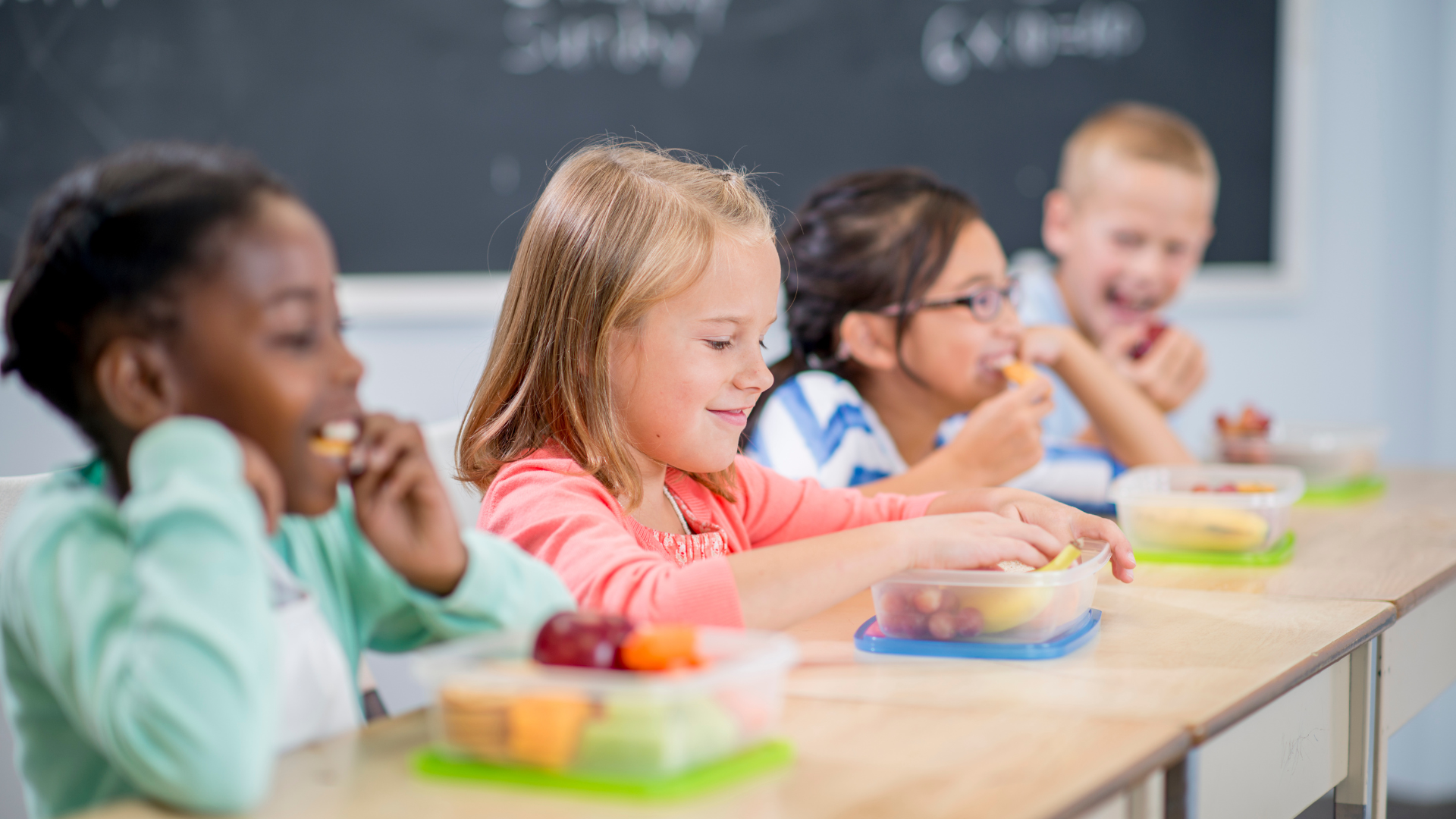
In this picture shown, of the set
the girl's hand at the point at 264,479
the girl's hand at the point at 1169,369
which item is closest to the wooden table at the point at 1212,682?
the girl's hand at the point at 264,479

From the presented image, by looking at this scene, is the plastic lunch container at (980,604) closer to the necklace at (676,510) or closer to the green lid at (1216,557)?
the necklace at (676,510)

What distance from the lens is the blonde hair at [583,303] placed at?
1038mm

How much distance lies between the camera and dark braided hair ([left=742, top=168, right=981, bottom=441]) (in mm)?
1573

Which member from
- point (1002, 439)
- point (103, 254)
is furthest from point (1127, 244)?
point (103, 254)

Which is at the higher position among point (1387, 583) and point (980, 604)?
point (980, 604)

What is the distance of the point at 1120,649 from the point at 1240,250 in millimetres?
2203

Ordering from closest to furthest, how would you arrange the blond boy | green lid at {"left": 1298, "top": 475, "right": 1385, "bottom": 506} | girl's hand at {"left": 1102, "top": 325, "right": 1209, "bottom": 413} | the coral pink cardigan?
the coral pink cardigan
green lid at {"left": 1298, "top": 475, "right": 1385, "bottom": 506}
girl's hand at {"left": 1102, "top": 325, "right": 1209, "bottom": 413}
the blond boy

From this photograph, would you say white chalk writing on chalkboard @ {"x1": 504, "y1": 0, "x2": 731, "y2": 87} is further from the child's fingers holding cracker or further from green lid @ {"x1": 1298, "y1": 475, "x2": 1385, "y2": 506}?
the child's fingers holding cracker

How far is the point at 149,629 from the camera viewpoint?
23.6 inches

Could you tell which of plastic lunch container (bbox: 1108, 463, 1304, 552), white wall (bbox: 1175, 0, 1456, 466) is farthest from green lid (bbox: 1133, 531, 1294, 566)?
white wall (bbox: 1175, 0, 1456, 466)

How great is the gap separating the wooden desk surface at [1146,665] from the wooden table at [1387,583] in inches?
2.5

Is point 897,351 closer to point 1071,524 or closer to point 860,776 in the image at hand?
point 1071,524

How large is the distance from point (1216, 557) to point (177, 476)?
3.59 feet

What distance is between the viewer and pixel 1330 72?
2.86 metres
